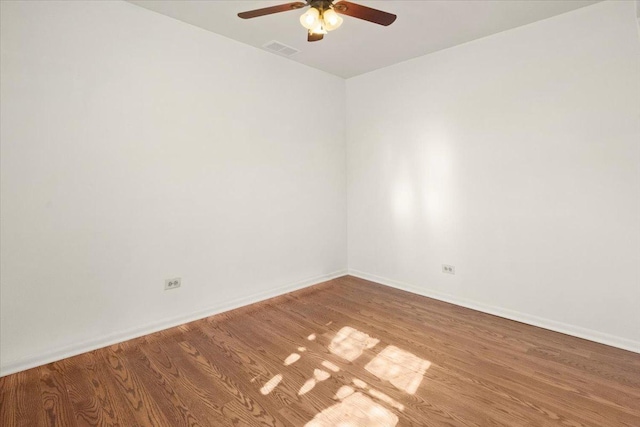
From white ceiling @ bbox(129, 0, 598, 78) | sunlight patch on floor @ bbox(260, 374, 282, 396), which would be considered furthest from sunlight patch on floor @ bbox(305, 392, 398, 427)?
white ceiling @ bbox(129, 0, 598, 78)

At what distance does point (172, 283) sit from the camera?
2859 millimetres

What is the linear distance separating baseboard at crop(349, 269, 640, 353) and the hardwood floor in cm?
9

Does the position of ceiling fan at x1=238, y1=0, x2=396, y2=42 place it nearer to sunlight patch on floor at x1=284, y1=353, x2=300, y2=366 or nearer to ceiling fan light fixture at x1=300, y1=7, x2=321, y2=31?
ceiling fan light fixture at x1=300, y1=7, x2=321, y2=31

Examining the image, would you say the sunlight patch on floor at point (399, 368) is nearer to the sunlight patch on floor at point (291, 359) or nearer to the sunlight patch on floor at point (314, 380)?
the sunlight patch on floor at point (314, 380)

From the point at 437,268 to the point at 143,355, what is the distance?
2.96 m

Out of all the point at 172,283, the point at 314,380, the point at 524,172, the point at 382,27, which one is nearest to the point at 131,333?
the point at 172,283

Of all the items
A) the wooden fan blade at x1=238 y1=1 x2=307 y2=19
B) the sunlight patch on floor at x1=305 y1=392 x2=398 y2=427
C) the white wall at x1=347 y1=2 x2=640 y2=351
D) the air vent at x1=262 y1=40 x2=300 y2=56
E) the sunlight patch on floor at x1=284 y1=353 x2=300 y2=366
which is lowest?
the sunlight patch on floor at x1=305 y1=392 x2=398 y2=427

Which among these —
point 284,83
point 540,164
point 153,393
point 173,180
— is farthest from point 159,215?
point 540,164

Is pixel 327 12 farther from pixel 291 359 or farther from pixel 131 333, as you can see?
pixel 131 333

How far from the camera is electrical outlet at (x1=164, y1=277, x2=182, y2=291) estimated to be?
2822mm

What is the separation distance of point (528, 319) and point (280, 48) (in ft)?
12.0

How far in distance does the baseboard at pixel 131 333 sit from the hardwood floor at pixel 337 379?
0.20ft

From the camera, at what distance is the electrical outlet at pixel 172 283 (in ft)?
9.26

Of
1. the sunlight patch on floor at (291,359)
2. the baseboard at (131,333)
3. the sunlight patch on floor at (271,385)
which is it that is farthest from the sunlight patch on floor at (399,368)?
the baseboard at (131,333)
